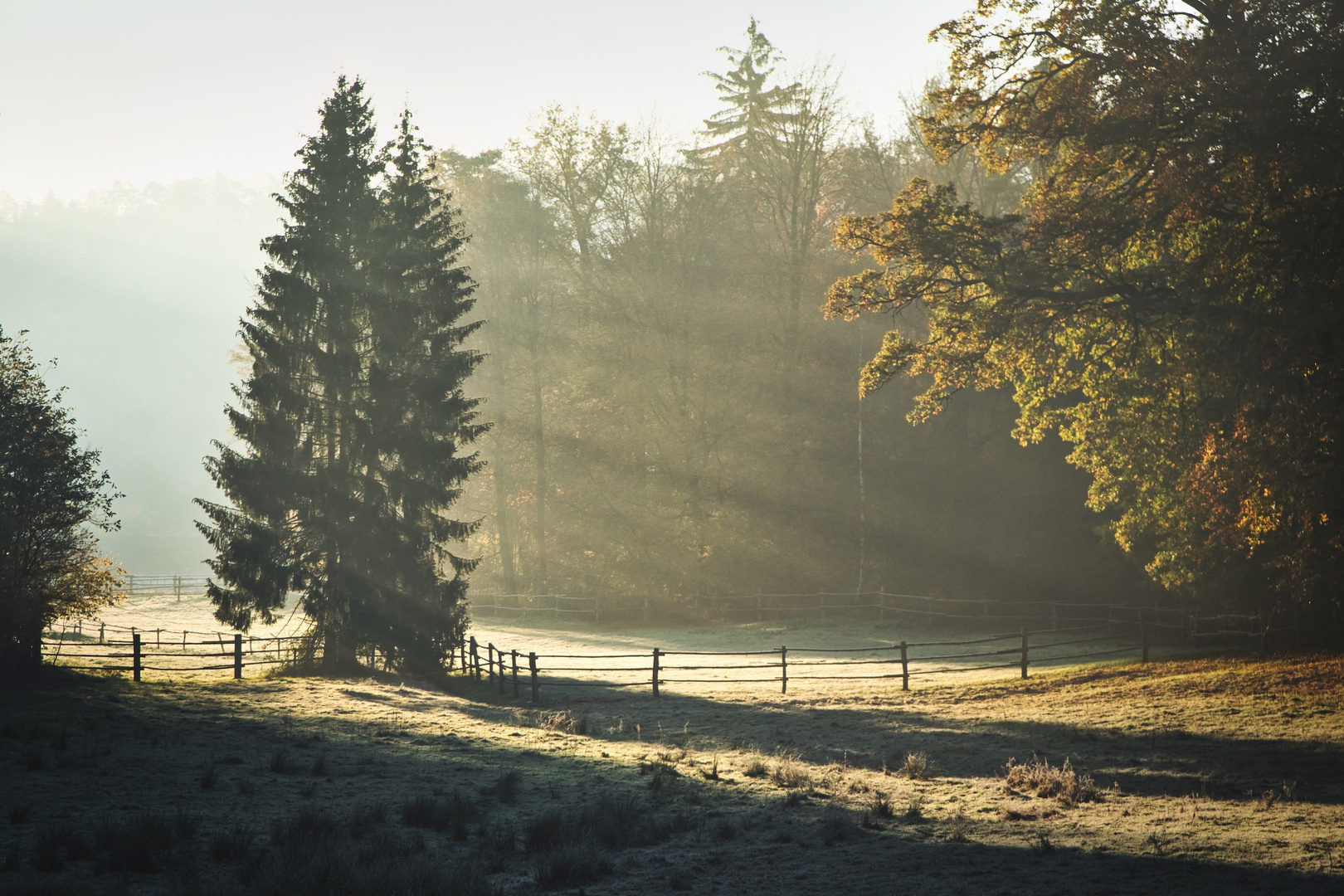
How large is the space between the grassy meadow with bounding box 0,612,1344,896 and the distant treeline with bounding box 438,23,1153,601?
1936cm

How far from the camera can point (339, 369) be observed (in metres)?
23.7

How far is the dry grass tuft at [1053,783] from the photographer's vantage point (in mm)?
10906

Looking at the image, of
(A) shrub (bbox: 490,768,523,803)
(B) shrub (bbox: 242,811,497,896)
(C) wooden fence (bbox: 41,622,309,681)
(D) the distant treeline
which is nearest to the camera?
(B) shrub (bbox: 242,811,497,896)

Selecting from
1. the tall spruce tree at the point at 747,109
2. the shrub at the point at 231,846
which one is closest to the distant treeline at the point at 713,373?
the tall spruce tree at the point at 747,109

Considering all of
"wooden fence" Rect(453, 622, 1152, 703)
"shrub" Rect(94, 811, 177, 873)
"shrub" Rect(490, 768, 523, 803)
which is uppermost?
"shrub" Rect(94, 811, 177, 873)

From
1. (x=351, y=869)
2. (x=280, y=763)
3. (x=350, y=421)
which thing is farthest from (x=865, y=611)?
(x=351, y=869)

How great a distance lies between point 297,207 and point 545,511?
2530 centimetres

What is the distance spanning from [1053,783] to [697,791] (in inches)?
177

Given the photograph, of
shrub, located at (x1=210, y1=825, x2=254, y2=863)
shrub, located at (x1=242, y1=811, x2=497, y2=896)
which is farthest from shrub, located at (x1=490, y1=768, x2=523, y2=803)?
shrub, located at (x1=210, y1=825, x2=254, y2=863)

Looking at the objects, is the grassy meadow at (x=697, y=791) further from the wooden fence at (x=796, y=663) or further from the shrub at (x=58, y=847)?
the wooden fence at (x=796, y=663)

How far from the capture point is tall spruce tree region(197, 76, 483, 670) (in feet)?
74.0

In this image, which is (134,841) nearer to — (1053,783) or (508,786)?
(508,786)

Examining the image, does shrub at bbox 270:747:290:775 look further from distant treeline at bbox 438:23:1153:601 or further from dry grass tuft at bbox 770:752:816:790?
distant treeline at bbox 438:23:1153:601

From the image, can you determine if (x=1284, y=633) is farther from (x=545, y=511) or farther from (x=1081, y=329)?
(x=545, y=511)
